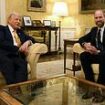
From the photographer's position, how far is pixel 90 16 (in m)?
6.67

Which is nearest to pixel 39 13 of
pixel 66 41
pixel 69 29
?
pixel 69 29

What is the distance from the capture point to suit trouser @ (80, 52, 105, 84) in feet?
10.3

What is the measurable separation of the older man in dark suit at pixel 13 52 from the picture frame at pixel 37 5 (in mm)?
3219

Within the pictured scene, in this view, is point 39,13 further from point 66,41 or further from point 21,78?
point 21,78

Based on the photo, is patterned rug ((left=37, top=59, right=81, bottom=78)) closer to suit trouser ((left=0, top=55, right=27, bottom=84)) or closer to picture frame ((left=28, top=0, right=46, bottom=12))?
suit trouser ((left=0, top=55, right=27, bottom=84))

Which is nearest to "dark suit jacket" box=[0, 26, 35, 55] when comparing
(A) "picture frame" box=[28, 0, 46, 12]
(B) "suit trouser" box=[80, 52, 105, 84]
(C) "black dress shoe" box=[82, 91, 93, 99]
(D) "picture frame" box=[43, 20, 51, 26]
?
(B) "suit trouser" box=[80, 52, 105, 84]

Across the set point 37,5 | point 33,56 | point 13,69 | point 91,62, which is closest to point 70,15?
point 37,5

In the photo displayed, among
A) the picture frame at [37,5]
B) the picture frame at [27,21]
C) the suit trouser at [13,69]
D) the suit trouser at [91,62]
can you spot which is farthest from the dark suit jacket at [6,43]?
the picture frame at [37,5]

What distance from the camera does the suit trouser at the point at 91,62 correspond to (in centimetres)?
314

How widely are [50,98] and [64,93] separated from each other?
19cm

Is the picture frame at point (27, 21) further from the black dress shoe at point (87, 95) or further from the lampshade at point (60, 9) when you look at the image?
the black dress shoe at point (87, 95)

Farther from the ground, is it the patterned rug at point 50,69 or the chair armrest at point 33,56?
the chair armrest at point 33,56

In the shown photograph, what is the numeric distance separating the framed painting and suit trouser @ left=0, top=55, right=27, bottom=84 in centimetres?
392

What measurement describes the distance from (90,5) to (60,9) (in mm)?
904
